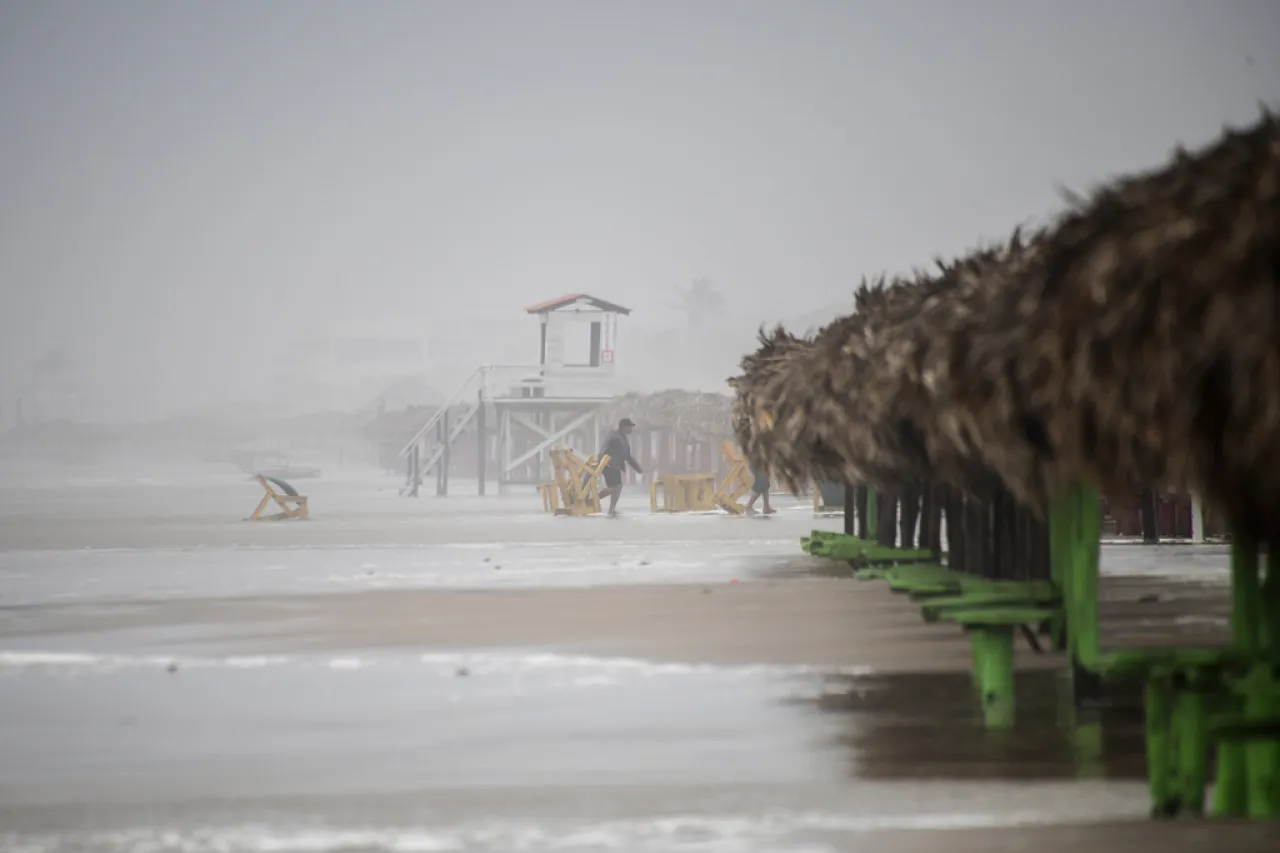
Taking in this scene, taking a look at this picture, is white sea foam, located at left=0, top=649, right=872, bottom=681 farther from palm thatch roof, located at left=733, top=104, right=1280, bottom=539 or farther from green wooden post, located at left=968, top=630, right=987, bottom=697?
palm thatch roof, located at left=733, top=104, right=1280, bottom=539

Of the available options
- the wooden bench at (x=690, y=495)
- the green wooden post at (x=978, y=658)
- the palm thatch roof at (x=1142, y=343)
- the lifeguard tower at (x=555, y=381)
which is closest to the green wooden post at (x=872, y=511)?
the green wooden post at (x=978, y=658)

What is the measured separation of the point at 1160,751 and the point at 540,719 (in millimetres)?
3688

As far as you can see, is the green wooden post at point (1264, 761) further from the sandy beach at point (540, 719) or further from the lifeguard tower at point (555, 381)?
the lifeguard tower at point (555, 381)

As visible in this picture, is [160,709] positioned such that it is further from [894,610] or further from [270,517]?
[270,517]

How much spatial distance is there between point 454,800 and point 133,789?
132 centimetres

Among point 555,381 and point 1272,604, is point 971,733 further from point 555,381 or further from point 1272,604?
Answer: point 555,381

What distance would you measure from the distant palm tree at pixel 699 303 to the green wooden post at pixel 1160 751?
174 meters

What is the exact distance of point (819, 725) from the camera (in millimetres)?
8992

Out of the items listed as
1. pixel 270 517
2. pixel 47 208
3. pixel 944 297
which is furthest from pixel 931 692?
pixel 47 208

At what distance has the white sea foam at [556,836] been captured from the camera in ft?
20.7

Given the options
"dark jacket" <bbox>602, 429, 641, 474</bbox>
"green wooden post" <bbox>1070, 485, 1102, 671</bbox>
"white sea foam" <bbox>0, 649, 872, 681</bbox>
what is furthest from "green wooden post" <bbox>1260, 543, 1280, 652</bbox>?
"dark jacket" <bbox>602, 429, 641, 474</bbox>

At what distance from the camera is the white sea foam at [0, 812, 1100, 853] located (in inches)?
249

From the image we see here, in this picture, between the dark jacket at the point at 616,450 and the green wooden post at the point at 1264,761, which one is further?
the dark jacket at the point at 616,450

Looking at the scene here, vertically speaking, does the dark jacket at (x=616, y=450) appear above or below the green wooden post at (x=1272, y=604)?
above
